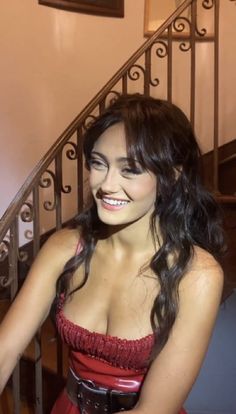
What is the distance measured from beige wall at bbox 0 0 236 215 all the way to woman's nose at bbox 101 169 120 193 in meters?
1.97

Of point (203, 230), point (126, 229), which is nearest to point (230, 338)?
point (203, 230)

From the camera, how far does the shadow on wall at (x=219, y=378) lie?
1.96 metres

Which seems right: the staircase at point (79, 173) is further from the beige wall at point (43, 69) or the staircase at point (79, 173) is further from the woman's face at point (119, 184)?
the woman's face at point (119, 184)

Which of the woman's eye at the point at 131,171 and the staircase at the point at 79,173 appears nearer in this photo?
the woman's eye at the point at 131,171

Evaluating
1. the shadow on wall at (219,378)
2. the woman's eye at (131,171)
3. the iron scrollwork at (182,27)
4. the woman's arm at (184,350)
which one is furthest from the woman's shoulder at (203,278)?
the iron scrollwork at (182,27)

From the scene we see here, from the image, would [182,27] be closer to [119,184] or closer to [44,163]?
[44,163]

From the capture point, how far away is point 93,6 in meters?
3.21

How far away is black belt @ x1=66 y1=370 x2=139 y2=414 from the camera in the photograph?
1113 millimetres

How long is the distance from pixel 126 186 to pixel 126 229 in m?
0.13

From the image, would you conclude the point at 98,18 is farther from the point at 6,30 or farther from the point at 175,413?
the point at 175,413

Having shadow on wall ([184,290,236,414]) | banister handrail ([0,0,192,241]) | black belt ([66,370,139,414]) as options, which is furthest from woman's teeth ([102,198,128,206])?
shadow on wall ([184,290,236,414])

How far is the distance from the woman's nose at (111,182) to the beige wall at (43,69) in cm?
197

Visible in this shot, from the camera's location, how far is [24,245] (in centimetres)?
301

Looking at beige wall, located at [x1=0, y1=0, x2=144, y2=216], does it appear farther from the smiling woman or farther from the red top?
the red top
